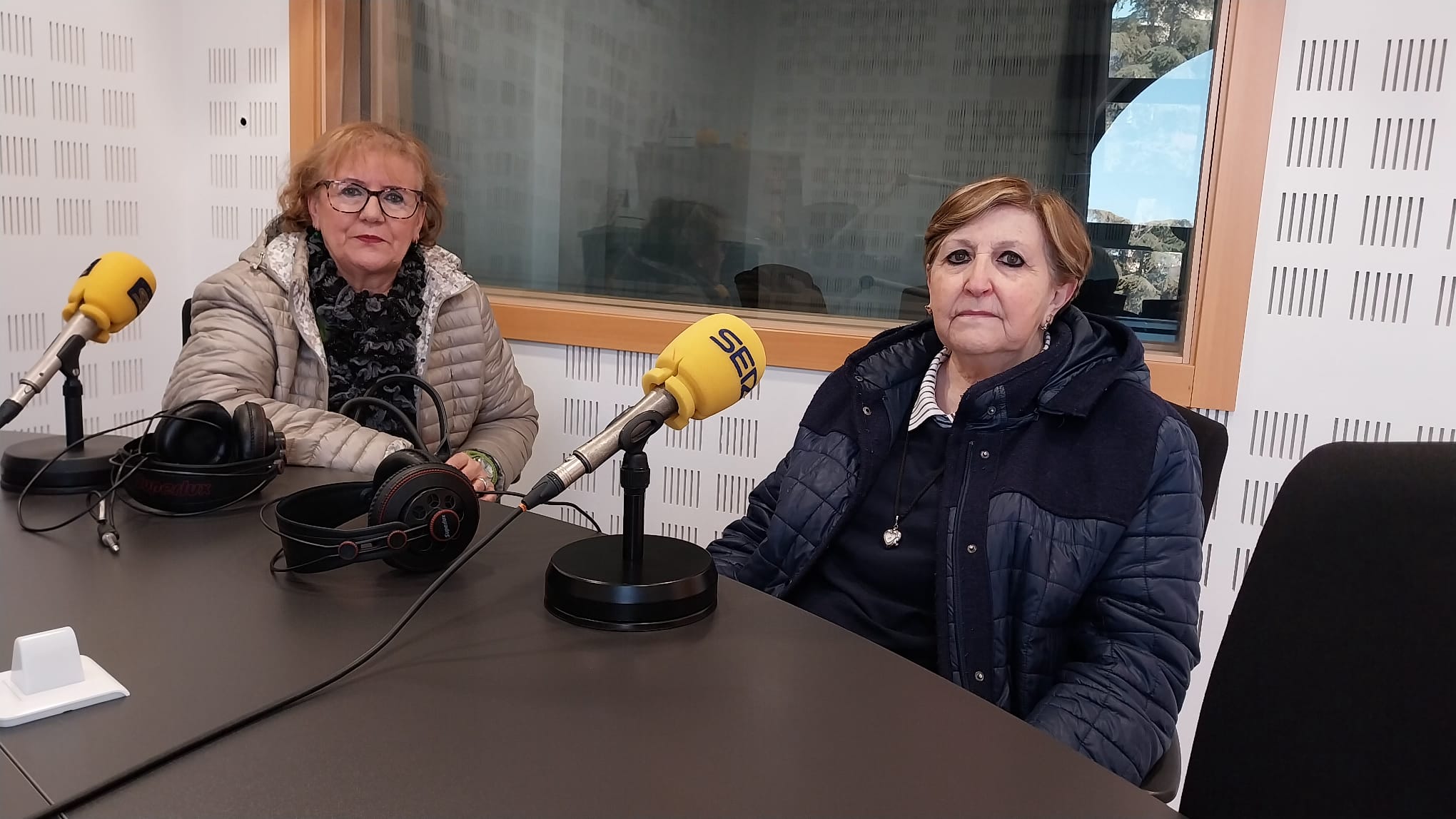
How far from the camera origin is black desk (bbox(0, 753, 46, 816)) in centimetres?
63

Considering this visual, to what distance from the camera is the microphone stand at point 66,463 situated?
1.30 m

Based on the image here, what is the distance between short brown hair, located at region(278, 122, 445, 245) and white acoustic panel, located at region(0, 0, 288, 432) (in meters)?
0.87

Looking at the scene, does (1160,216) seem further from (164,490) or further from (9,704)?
(9,704)

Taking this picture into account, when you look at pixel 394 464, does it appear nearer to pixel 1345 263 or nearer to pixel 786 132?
pixel 786 132

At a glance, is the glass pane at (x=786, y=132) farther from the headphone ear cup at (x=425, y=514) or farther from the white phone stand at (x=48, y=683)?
the white phone stand at (x=48, y=683)

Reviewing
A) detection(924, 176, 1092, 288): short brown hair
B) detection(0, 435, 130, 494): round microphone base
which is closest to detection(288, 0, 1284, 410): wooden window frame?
detection(924, 176, 1092, 288): short brown hair

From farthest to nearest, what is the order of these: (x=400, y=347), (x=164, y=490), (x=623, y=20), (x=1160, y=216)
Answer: (x=623, y=20) → (x=1160, y=216) → (x=400, y=347) → (x=164, y=490)

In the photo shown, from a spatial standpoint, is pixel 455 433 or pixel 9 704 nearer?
pixel 9 704

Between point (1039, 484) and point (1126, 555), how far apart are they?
145 mm

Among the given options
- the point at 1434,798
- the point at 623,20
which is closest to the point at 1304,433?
the point at 1434,798

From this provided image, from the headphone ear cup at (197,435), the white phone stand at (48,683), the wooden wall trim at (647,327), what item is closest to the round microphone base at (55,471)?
the headphone ear cup at (197,435)

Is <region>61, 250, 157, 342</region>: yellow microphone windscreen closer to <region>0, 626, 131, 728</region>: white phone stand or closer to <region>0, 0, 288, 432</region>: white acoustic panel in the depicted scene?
<region>0, 626, 131, 728</region>: white phone stand

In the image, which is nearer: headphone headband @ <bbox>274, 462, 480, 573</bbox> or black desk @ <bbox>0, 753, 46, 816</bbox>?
black desk @ <bbox>0, 753, 46, 816</bbox>

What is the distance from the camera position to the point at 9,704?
0.75m
